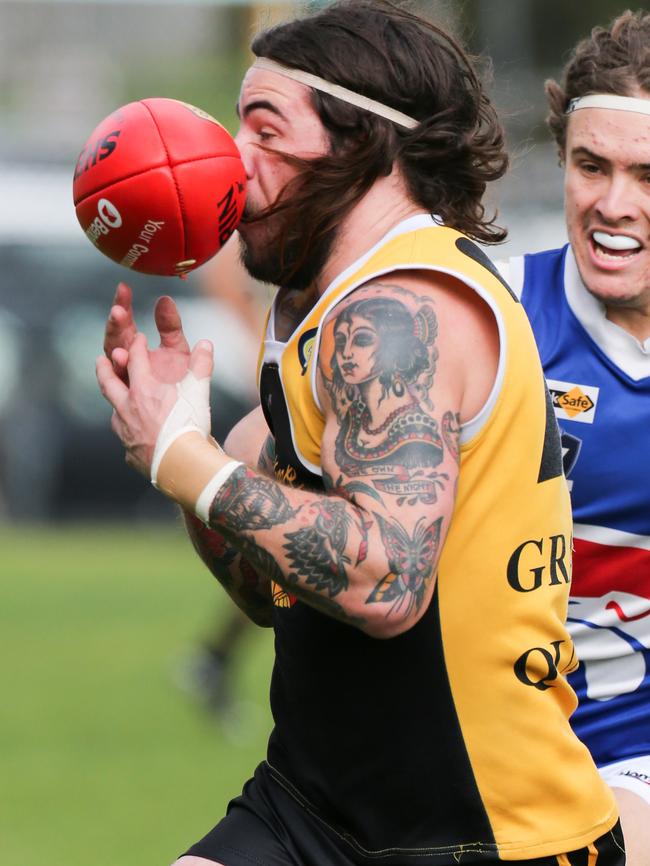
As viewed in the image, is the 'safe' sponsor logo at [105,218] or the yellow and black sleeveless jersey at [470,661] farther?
the 'safe' sponsor logo at [105,218]

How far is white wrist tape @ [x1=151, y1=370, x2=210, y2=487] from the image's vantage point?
3.28 m

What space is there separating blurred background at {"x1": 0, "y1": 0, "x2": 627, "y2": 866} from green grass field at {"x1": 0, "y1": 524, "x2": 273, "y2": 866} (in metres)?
0.02

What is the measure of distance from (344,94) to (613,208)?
44.2 inches

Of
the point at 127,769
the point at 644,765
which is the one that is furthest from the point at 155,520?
the point at 644,765

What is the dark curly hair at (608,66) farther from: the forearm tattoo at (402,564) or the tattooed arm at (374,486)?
the forearm tattoo at (402,564)

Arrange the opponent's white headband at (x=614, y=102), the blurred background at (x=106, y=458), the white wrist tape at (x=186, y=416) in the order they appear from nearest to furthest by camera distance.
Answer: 1. the white wrist tape at (x=186, y=416)
2. the opponent's white headband at (x=614, y=102)
3. the blurred background at (x=106, y=458)

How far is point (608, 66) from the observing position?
4.59 m

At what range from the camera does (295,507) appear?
3111 mm

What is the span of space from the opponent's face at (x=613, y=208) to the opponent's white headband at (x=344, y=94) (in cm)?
97

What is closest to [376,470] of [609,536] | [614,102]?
[609,536]

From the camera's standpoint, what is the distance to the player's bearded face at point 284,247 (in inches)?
139

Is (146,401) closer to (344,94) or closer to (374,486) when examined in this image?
(374,486)

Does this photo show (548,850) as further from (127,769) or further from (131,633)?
(131,633)

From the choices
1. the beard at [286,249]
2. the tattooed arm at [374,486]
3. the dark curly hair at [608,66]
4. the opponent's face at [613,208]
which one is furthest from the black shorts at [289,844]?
the dark curly hair at [608,66]
